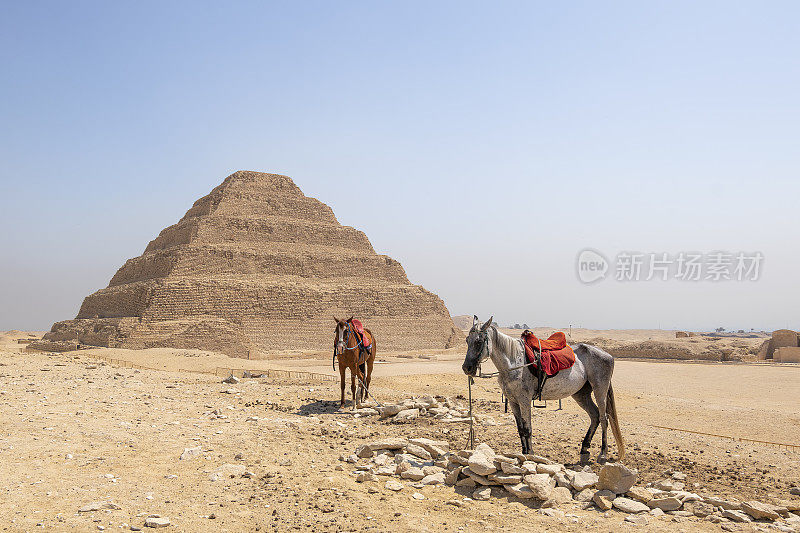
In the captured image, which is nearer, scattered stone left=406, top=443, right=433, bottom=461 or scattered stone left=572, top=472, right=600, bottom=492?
scattered stone left=572, top=472, right=600, bottom=492

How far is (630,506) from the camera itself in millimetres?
5883

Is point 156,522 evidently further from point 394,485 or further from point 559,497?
point 559,497

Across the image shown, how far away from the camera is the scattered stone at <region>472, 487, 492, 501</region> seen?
627 centimetres

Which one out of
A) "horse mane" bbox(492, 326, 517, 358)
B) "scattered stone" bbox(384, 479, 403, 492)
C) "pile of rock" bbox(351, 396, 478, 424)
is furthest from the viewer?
"pile of rock" bbox(351, 396, 478, 424)

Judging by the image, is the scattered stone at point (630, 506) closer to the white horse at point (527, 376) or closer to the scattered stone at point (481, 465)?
the scattered stone at point (481, 465)

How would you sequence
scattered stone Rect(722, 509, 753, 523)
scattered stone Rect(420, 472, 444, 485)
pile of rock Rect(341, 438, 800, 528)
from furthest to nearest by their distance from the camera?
scattered stone Rect(420, 472, 444, 485)
pile of rock Rect(341, 438, 800, 528)
scattered stone Rect(722, 509, 753, 523)

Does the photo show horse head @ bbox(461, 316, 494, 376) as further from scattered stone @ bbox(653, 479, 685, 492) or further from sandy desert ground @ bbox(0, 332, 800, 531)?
scattered stone @ bbox(653, 479, 685, 492)

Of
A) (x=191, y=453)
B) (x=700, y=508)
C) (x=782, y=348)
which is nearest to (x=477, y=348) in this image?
(x=700, y=508)

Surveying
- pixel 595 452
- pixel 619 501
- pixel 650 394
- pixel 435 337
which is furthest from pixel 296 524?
pixel 435 337

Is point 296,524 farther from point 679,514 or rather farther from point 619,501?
point 679,514

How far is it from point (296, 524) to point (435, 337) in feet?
170

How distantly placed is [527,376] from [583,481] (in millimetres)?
1536

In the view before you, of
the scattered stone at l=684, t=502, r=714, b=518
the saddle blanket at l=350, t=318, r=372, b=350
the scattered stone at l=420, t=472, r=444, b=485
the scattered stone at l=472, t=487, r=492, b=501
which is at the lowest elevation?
the scattered stone at l=420, t=472, r=444, b=485

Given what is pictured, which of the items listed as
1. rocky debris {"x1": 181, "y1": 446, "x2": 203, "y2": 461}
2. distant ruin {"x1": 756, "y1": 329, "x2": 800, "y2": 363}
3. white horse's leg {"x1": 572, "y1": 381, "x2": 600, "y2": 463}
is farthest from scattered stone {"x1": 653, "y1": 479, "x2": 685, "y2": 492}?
distant ruin {"x1": 756, "y1": 329, "x2": 800, "y2": 363}
